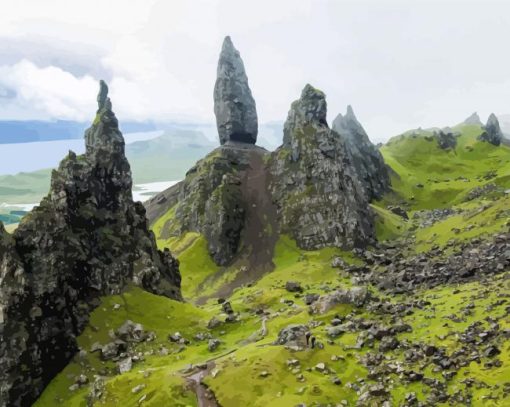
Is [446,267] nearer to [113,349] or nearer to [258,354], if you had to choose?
[258,354]

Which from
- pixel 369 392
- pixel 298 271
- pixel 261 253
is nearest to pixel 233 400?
pixel 369 392

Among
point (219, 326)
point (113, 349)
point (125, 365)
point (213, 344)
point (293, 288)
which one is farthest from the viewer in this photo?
point (293, 288)

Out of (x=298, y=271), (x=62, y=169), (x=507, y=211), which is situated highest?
(x=62, y=169)

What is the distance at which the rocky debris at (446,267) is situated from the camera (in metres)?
106

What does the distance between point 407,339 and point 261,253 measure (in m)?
124

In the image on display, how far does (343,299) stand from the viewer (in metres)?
102

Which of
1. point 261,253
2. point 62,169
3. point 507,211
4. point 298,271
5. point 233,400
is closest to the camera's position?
point 233,400

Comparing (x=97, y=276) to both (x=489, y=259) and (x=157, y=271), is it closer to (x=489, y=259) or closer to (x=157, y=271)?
(x=157, y=271)

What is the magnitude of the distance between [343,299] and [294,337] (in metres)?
19.6

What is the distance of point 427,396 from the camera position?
207 ft

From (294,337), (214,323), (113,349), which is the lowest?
(214,323)

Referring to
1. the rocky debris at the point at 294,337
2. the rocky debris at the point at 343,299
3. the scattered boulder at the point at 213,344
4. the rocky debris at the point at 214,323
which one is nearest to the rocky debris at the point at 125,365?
the scattered boulder at the point at 213,344

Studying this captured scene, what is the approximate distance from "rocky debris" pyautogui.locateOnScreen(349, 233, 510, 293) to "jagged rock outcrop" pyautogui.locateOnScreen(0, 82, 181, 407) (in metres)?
52.9

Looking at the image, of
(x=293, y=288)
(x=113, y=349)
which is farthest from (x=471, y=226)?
(x=113, y=349)
